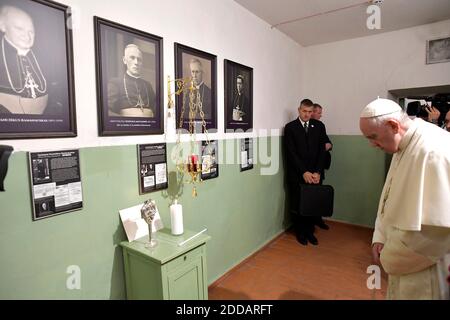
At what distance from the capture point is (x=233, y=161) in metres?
2.57

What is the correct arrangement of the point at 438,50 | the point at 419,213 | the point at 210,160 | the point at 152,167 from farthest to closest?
1. the point at 438,50
2. the point at 210,160
3. the point at 152,167
4. the point at 419,213

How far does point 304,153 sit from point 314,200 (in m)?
0.57

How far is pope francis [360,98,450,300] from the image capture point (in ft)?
3.50

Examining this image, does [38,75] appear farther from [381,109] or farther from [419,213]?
[419,213]

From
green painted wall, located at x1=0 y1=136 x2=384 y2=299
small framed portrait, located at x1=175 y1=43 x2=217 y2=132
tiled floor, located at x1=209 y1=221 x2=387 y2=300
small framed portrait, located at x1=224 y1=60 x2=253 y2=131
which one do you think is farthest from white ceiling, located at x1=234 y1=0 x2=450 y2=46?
tiled floor, located at x1=209 y1=221 x2=387 y2=300

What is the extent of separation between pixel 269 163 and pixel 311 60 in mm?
1825

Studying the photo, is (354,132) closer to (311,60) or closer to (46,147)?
(311,60)

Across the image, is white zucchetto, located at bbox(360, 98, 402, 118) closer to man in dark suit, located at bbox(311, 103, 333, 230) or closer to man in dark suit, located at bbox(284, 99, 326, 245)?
man in dark suit, located at bbox(284, 99, 326, 245)

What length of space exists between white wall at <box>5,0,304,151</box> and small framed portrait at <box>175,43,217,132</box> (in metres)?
0.07

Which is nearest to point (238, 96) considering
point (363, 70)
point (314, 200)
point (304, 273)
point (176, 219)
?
point (176, 219)

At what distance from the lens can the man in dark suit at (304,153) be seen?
3.22 metres

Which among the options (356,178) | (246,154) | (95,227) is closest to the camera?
(95,227)

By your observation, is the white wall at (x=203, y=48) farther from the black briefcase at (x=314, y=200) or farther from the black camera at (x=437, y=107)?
A: the black camera at (x=437, y=107)

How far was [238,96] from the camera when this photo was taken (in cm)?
259
